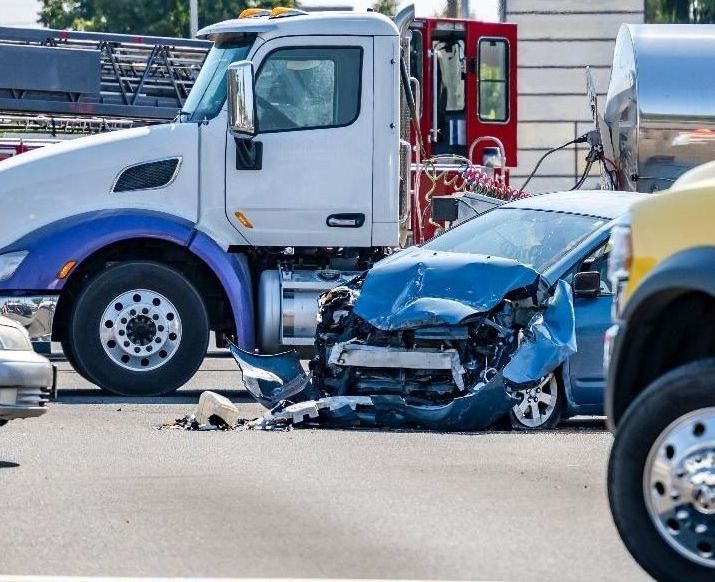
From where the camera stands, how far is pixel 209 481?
28.3ft

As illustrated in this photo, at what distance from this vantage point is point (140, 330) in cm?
1362

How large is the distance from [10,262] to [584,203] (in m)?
4.31

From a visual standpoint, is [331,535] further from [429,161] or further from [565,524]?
[429,161]

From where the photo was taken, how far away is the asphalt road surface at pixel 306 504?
21.6ft

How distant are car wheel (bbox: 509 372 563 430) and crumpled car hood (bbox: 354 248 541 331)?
0.64 metres

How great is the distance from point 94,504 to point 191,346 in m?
5.69

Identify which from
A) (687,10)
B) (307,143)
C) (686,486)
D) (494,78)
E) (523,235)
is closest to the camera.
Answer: (686,486)

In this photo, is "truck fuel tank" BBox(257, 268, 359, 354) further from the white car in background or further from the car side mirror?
the white car in background

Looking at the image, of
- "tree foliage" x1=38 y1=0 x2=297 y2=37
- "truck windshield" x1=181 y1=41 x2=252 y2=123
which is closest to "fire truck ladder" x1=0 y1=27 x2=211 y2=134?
"truck windshield" x1=181 y1=41 x2=252 y2=123

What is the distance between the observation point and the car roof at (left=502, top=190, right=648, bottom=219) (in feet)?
38.9

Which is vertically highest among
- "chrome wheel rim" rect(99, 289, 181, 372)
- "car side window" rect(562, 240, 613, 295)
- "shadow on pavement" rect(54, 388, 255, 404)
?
"car side window" rect(562, 240, 613, 295)

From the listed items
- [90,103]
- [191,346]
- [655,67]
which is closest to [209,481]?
[191,346]

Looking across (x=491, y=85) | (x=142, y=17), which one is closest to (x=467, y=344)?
(x=491, y=85)

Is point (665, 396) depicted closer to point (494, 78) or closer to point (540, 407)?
point (540, 407)
